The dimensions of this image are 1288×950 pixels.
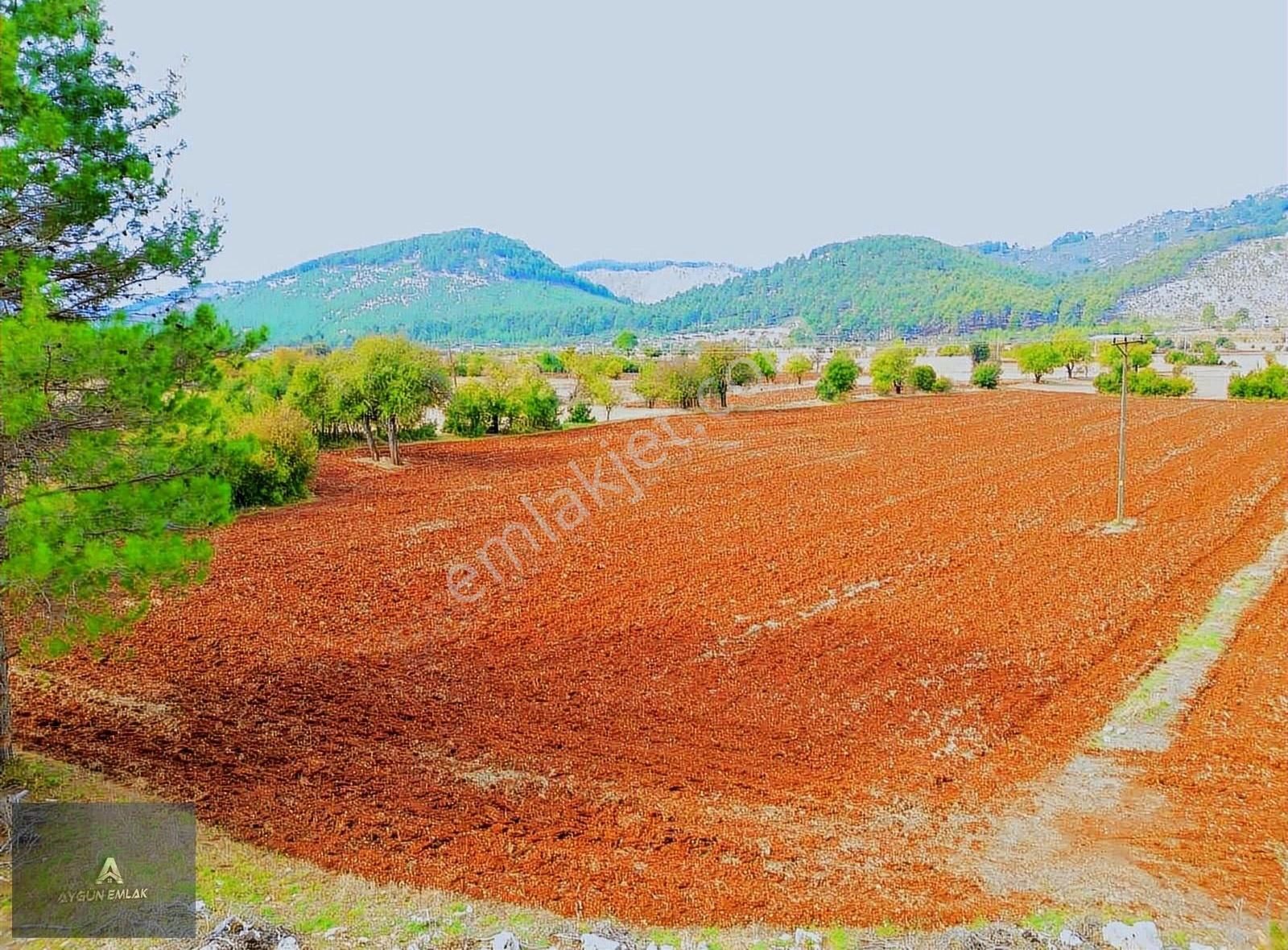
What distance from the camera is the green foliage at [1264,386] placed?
170 ft

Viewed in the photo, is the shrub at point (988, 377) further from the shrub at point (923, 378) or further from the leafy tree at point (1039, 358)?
the leafy tree at point (1039, 358)

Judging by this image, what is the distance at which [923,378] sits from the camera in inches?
2411

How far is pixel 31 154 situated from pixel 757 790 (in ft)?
24.6

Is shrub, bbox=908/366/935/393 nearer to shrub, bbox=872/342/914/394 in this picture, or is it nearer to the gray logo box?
shrub, bbox=872/342/914/394

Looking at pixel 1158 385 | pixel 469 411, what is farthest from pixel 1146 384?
pixel 469 411

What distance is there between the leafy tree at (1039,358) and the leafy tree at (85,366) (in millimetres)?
→ 73694

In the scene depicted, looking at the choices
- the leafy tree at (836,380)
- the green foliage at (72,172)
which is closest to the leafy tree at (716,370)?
the leafy tree at (836,380)

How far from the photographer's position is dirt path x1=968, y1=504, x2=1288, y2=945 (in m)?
5.84

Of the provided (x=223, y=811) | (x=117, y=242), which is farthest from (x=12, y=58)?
(x=223, y=811)

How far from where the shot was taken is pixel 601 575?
1446cm

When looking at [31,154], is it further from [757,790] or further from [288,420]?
[288,420]

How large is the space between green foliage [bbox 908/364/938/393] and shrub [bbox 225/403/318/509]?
48.7 metres

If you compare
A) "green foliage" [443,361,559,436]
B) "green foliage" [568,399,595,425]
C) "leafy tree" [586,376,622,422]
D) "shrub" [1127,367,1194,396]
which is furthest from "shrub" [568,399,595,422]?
"shrub" [1127,367,1194,396]

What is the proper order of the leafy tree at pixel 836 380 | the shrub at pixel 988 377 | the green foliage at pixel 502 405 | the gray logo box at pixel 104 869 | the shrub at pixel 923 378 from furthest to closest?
the shrub at pixel 988 377, the shrub at pixel 923 378, the leafy tree at pixel 836 380, the green foliage at pixel 502 405, the gray logo box at pixel 104 869
